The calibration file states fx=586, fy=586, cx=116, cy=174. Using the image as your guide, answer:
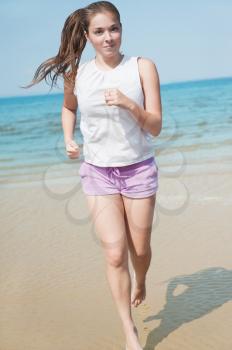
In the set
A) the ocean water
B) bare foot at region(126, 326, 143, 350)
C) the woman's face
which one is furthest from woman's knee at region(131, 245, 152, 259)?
the ocean water

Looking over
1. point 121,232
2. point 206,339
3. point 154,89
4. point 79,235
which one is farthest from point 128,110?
point 79,235

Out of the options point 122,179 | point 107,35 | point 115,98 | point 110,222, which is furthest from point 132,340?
point 107,35

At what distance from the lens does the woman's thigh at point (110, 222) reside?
3.24 meters

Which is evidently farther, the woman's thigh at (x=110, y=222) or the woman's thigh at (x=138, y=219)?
the woman's thigh at (x=138, y=219)

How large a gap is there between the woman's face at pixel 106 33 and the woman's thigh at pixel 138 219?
0.85 metres

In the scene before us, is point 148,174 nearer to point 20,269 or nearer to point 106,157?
point 106,157

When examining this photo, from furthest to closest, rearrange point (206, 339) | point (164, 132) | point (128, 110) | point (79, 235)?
point (164, 132) → point (79, 235) → point (206, 339) → point (128, 110)

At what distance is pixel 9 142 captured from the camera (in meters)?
15.3

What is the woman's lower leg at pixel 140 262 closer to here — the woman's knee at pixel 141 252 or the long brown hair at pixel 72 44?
the woman's knee at pixel 141 252

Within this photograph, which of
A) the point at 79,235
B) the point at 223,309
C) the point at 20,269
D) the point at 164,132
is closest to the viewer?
the point at 223,309

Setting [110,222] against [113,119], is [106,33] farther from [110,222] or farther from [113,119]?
[110,222]

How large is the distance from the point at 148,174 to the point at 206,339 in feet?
3.42

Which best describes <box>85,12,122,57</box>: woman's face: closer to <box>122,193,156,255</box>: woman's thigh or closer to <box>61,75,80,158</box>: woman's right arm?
<box>61,75,80,158</box>: woman's right arm

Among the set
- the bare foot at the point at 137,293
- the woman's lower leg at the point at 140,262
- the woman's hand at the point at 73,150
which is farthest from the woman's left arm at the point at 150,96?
the bare foot at the point at 137,293
